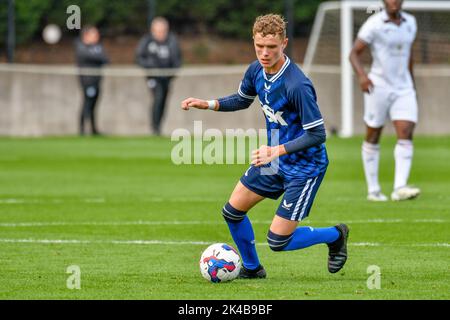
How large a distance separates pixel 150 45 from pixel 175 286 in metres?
18.3

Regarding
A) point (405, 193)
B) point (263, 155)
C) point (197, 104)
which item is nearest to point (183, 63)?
point (405, 193)

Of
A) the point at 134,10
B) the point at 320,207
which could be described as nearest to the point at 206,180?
the point at 320,207

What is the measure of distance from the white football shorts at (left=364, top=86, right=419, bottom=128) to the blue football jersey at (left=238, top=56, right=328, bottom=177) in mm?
5120

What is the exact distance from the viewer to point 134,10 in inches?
1094

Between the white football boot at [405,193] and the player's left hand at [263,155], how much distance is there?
224 inches

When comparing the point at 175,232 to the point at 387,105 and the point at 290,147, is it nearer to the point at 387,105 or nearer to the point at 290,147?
the point at 290,147

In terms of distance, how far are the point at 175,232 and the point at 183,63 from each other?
1837cm

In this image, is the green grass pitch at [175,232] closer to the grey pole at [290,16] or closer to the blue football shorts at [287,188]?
the blue football shorts at [287,188]

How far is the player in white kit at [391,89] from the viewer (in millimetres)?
13148

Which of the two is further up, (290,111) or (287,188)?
(290,111)

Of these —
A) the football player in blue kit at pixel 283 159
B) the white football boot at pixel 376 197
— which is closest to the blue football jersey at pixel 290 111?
the football player in blue kit at pixel 283 159

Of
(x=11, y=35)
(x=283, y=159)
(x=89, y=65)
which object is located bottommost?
(x=89, y=65)

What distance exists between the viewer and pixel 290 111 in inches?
316
